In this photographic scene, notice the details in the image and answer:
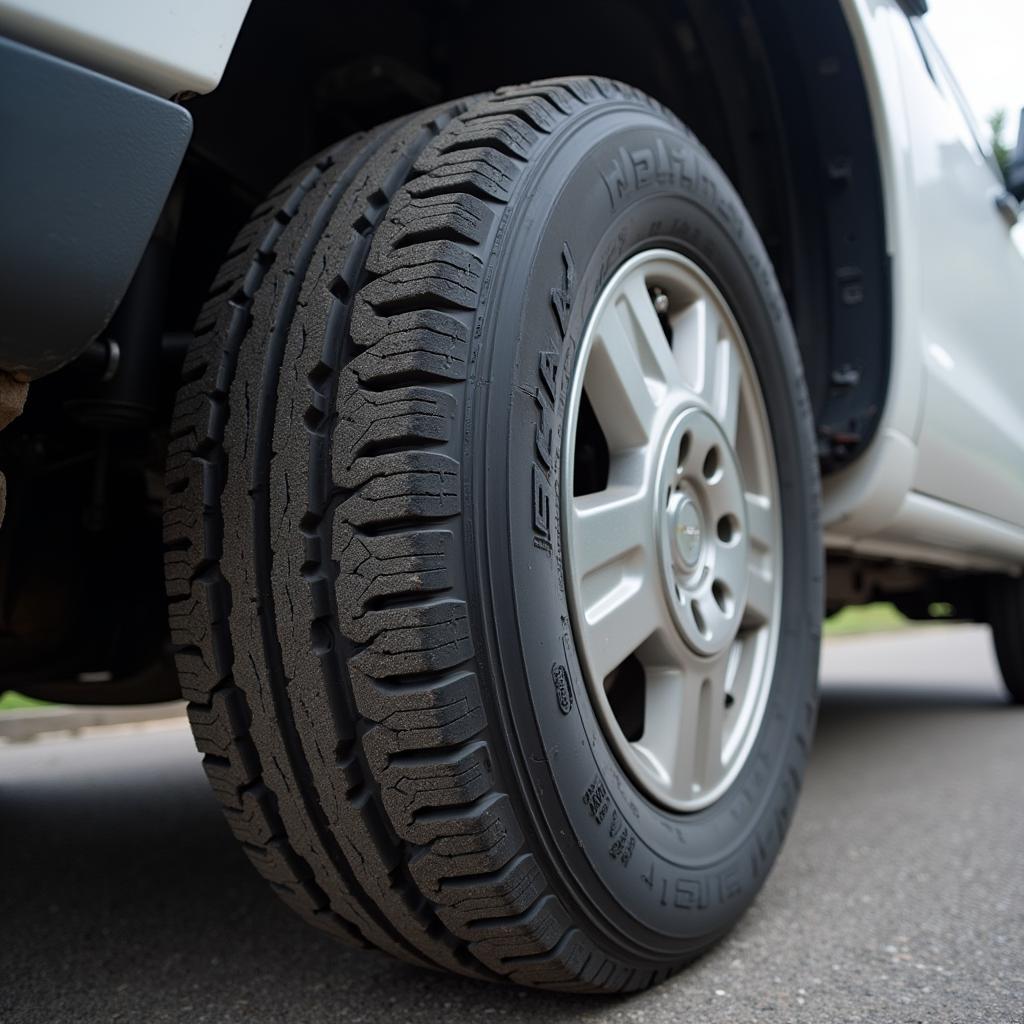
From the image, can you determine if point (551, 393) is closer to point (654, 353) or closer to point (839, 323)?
point (654, 353)

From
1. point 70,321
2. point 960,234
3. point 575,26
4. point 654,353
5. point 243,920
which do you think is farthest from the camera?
point 960,234

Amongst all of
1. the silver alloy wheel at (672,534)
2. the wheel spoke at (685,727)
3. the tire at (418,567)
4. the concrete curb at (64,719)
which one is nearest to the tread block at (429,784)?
the tire at (418,567)

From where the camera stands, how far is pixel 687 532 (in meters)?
1.31

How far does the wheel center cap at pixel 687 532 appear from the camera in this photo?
1.28m

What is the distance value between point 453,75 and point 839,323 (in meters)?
0.87

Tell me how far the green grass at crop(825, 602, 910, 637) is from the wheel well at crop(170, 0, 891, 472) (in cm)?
815

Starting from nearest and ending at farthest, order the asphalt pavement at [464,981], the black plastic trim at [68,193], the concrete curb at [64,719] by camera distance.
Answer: the black plastic trim at [68,193]
the asphalt pavement at [464,981]
the concrete curb at [64,719]

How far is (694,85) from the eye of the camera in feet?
6.11

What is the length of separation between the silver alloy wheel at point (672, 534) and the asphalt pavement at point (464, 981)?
0.77 feet

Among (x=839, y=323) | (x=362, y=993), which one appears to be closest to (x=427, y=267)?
(x=362, y=993)

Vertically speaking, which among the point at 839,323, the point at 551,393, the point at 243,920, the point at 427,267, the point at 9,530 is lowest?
the point at 243,920

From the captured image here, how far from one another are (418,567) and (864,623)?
13462 mm

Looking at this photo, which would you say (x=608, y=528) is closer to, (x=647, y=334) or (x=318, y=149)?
(x=647, y=334)

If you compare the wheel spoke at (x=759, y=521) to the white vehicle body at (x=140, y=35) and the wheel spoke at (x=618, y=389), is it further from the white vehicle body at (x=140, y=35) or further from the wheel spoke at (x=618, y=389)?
the white vehicle body at (x=140, y=35)
